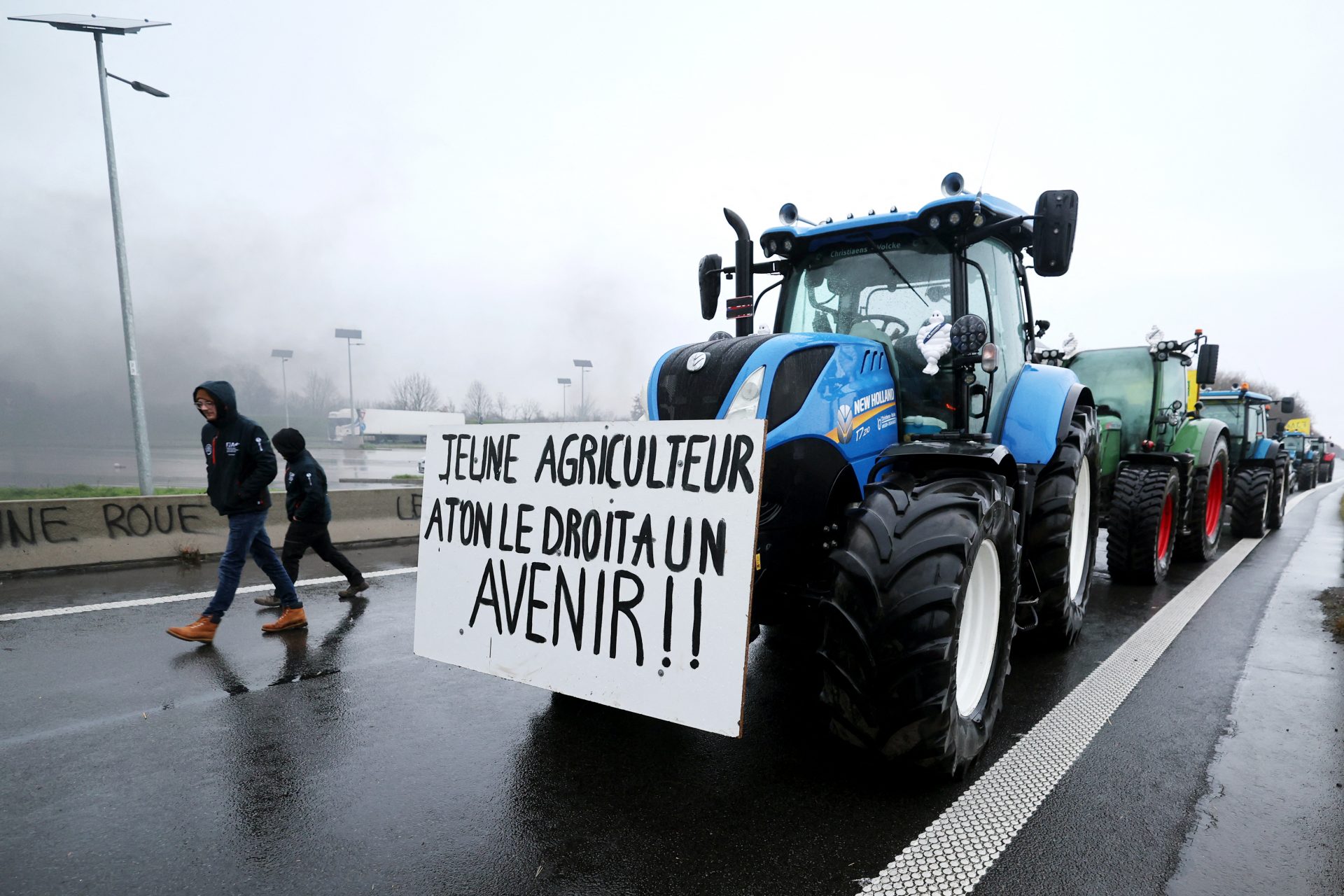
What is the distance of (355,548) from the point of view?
874 cm

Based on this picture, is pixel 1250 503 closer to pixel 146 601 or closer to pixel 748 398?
pixel 748 398

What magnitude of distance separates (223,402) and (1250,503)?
12.8m

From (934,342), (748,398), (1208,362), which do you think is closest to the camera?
(748,398)

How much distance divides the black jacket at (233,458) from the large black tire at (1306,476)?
3081 cm

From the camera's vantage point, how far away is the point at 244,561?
5.29 metres

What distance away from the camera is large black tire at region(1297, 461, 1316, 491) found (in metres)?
25.9

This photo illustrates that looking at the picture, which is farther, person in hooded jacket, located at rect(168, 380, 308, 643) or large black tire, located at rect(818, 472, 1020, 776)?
person in hooded jacket, located at rect(168, 380, 308, 643)

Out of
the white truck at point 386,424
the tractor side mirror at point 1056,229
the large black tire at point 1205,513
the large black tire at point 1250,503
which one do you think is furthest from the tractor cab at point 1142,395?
the white truck at point 386,424

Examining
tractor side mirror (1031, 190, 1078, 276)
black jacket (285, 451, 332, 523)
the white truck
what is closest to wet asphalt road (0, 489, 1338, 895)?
black jacket (285, 451, 332, 523)

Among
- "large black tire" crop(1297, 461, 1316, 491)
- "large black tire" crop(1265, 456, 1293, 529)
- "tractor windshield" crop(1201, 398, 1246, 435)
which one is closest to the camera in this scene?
"large black tire" crop(1265, 456, 1293, 529)

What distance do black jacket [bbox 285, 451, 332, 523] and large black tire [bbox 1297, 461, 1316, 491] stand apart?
30.2 m

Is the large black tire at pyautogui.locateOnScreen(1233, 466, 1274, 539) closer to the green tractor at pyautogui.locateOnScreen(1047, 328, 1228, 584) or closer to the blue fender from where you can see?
the green tractor at pyautogui.locateOnScreen(1047, 328, 1228, 584)

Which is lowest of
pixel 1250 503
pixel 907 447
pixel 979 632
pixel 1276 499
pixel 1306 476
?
pixel 1306 476

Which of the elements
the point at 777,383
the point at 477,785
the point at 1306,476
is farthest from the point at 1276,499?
the point at 1306,476
